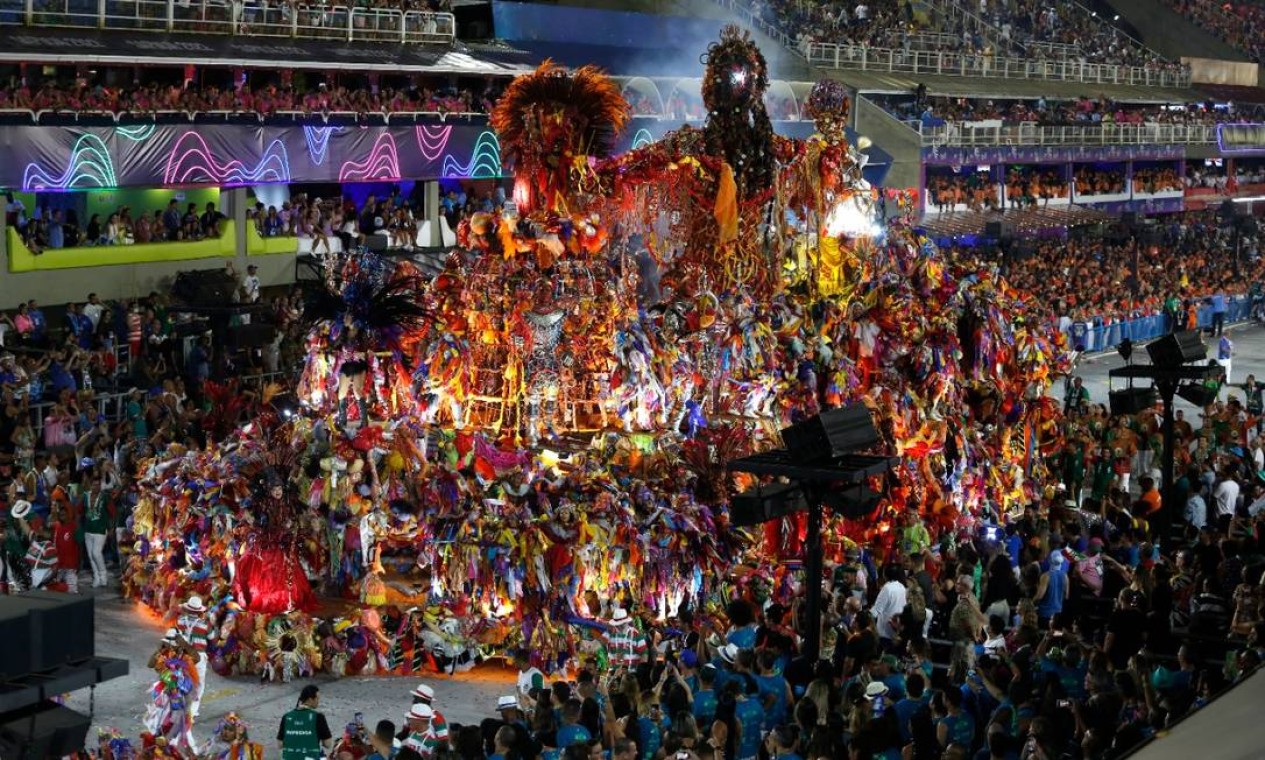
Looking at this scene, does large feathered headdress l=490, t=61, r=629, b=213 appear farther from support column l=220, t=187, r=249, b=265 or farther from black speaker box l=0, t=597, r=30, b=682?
black speaker box l=0, t=597, r=30, b=682

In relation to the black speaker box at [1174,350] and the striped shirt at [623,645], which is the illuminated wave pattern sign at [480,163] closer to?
the black speaker box at [1174,350]

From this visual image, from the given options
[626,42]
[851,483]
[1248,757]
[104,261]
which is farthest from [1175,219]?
[1248,757]

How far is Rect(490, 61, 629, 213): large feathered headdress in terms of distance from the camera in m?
18.7

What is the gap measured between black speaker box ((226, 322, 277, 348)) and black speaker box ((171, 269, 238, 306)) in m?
2.24

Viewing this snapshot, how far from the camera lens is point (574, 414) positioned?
59.4 ft

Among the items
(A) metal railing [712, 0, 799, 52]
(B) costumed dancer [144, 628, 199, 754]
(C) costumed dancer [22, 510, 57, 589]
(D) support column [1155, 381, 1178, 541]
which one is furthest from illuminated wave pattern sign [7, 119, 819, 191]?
(B) costumed dancer [144, 628, 199, 754]

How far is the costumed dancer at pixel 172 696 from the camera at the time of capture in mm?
13883

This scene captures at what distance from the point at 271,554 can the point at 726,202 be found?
5.98m

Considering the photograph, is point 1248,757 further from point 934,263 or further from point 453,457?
point 934,263

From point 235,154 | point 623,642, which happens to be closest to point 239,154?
point 235,154

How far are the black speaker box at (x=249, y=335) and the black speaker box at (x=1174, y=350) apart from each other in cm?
1024

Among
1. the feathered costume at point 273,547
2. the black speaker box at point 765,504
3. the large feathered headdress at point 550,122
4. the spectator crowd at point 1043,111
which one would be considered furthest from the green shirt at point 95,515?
the spectator crowd at point 1043,111

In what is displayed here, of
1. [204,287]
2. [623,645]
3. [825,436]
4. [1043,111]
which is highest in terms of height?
[1043,111]

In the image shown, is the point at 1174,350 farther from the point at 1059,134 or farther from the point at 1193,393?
the point at 1059,134
